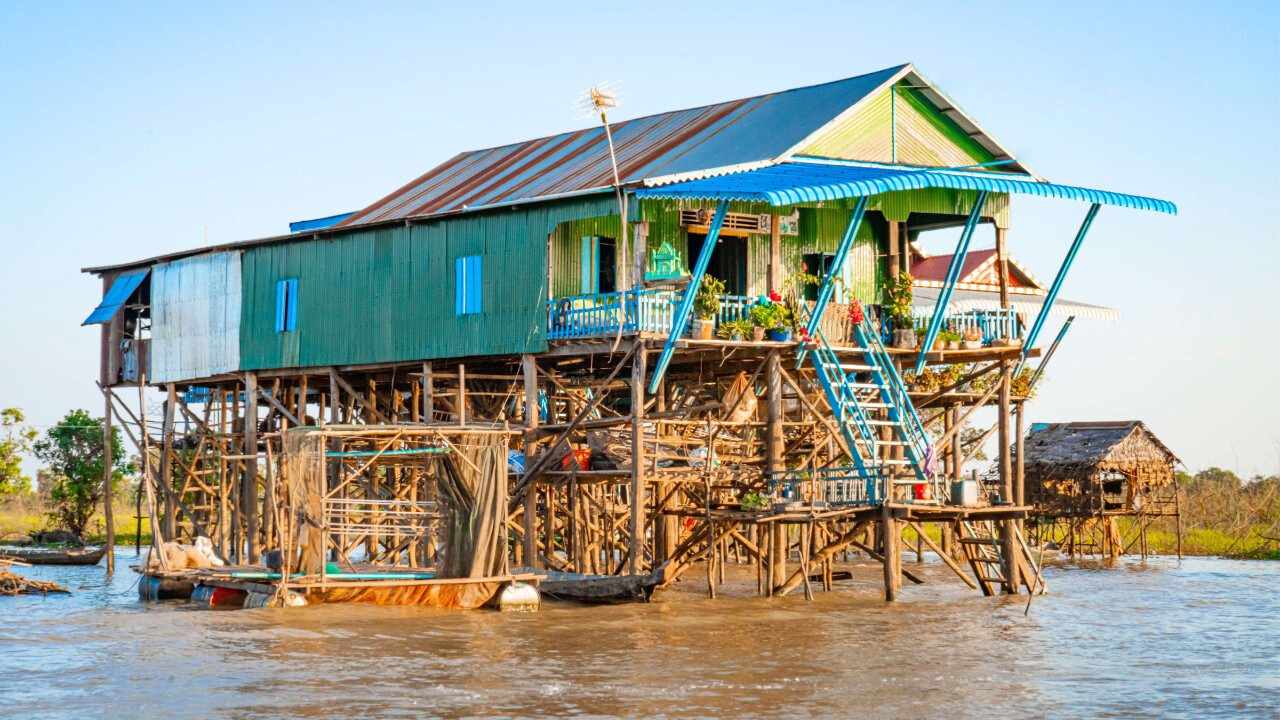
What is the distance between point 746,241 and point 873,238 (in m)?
3.11

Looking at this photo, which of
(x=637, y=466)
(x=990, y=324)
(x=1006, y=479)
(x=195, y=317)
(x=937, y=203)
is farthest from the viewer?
(x=195, y=317)

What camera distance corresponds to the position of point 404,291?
111 feet

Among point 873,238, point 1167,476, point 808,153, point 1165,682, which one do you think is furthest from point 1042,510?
point 1165,682

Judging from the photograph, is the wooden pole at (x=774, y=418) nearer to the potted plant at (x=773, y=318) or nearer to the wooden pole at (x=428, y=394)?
the potted plant at (x=773, y=318)

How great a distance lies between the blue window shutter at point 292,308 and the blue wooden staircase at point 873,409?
1163cm

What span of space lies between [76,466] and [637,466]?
95.4 ft

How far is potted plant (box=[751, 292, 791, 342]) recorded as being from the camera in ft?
98.1

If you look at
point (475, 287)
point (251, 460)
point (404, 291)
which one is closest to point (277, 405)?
point (251, 460)

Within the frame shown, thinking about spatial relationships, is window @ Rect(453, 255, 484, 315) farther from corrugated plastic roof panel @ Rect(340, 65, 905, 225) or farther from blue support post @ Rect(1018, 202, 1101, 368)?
blue support post @ Rect(1018, 202, 1101, 368)

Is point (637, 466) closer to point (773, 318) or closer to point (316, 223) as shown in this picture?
point (773, 318)

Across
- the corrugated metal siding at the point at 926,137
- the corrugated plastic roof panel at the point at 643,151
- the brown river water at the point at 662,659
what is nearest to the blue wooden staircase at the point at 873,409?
the brown river water at the point at 662,659

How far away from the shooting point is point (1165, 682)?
837 inches

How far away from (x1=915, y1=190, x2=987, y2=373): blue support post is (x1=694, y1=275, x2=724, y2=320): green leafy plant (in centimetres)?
442

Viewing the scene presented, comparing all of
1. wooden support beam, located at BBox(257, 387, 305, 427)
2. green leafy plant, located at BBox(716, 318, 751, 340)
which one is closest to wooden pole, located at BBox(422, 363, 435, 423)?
wooden support beam, located at BBox(257, 387, 305, 427)
